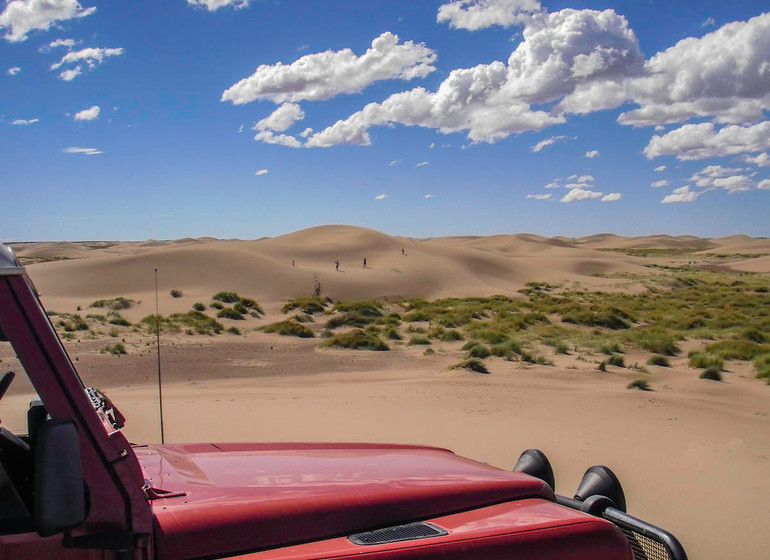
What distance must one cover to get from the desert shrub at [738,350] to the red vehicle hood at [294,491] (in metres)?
15.5

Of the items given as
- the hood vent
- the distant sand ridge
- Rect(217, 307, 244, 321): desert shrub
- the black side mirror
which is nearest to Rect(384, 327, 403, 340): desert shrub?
Rect(217, 307, 244, 321): desert shrub

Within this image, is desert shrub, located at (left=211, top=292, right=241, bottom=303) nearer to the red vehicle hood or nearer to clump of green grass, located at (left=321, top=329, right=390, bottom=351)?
clump of green grass, located at (left=321, top=329, right=390, bottom=351)

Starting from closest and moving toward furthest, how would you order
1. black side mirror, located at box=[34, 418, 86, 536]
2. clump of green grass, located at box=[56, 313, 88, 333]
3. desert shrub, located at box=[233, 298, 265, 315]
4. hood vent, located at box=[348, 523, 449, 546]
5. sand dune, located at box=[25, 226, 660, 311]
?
black side mirror, located at box=[34, 418, 86, 536]
hood vent, located at box=[348, 523, 449, 546]
clump of green grass, located at box=[56, 313, 88, 333]
desert shrub, located at box=[233, 298, 265, 315]
sand dune, located at box=[25, 226, 660, 311]

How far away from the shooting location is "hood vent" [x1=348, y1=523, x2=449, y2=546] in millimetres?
2264

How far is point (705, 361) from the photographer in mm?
15508

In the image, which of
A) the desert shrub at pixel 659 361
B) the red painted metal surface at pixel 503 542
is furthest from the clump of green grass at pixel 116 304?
the red painted metal surface at pixel 503 542

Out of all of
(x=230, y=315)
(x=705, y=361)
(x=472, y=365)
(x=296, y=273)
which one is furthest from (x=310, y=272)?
(x=705, y=361)

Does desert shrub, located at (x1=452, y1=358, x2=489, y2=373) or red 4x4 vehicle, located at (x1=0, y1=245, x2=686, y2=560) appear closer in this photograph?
red 4x4 vehicle, located at (x1=0, y1=245, x2=686, y2=560)

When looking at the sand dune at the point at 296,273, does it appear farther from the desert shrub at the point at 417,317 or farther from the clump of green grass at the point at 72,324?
the desert shrub at the point at 417,317

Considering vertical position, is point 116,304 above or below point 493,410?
above

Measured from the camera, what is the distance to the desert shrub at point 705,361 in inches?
601

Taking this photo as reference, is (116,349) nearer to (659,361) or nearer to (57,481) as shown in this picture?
(659,361)

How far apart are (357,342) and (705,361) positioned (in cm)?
924

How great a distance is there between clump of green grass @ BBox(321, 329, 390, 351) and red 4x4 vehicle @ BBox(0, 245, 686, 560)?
16814 mm
